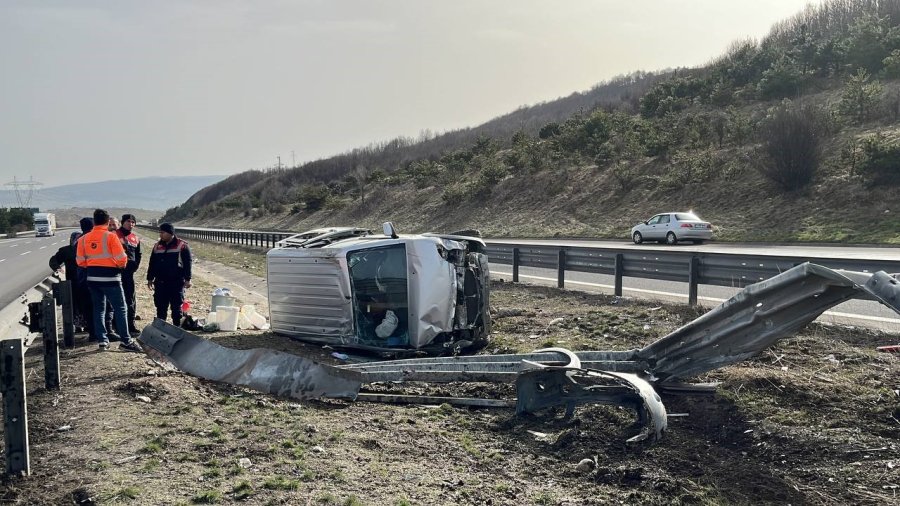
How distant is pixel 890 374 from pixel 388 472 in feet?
14.9

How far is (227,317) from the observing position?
1095 centimetres

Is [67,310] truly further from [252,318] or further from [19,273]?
[19,273]

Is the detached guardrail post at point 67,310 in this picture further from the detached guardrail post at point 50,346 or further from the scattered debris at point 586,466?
the scattered debris at point 586,466

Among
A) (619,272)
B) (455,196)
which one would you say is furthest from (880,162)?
(455,196)

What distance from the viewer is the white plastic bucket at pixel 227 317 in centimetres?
1089

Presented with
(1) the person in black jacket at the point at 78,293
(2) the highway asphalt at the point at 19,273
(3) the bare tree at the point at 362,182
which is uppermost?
(3) the bare tree at the point at 362,182

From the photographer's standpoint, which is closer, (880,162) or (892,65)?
(880,162)

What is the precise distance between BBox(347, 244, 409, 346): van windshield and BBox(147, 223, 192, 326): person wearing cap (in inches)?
124

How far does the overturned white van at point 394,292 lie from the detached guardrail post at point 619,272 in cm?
368

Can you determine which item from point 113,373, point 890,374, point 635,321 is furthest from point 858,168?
point 113,373

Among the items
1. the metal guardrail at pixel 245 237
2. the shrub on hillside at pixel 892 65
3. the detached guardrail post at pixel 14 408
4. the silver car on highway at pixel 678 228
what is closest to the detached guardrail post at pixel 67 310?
the detached guardrail post at pixel 14 408

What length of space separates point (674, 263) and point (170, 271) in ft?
24.6

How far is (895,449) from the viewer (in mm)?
4836

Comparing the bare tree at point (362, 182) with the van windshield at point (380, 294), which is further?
the bare tree at point (362, 182)
